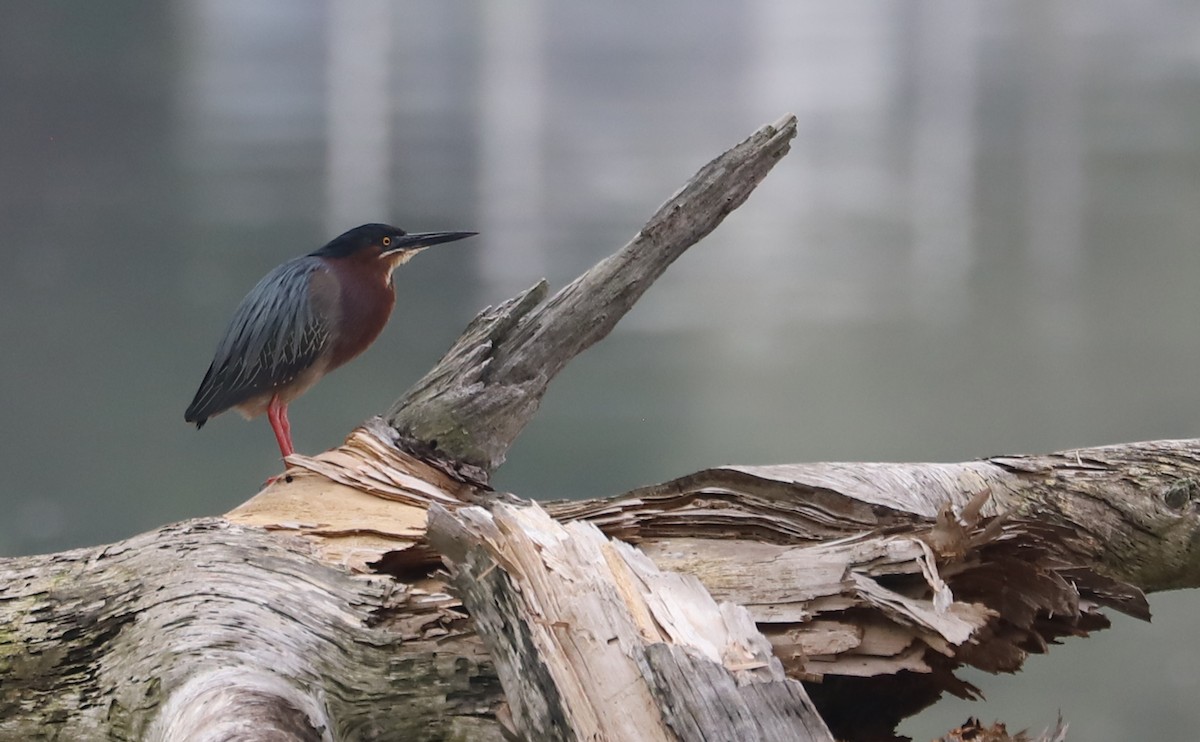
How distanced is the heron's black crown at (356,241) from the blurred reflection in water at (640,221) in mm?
823

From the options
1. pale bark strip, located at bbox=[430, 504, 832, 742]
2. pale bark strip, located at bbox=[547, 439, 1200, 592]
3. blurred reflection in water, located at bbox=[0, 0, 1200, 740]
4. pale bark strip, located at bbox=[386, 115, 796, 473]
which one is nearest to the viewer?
pale bark strip, located at bbox=[430, 504, 832, 742]

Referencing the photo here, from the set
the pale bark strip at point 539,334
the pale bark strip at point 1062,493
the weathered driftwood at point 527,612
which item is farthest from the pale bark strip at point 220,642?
the pale bark strip at point 539,334

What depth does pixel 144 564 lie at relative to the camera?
1017mm

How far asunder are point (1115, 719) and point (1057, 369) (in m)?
0.93

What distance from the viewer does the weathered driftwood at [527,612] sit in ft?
2.62

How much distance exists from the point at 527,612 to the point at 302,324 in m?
0.91

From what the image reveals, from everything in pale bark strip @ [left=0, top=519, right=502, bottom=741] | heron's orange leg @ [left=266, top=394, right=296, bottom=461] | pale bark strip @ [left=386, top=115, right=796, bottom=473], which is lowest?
pale bark strip @ [left=0, top=519, right=502, bottom=741]

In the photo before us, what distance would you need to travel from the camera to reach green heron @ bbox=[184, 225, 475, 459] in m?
1.60

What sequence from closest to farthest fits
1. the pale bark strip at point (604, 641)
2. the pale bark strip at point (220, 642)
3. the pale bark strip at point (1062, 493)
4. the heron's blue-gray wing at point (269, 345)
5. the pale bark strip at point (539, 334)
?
the pale bark strip at point (604, 641) → the pale bark strip at point (220, 642) → the pale bark strip at point (1062, 493) → the pale bark strip at point (539, 334) → the heron's blue-gray wing at point (269, 345)

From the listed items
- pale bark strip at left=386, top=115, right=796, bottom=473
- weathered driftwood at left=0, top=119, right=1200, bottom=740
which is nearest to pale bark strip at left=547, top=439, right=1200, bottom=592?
weathered driftwood at left=0, top=119, right=1200, bottom=740

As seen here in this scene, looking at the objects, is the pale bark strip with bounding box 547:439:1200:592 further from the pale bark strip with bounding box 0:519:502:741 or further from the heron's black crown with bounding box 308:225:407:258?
the heron's black crown with bounding box 308:225:407:258

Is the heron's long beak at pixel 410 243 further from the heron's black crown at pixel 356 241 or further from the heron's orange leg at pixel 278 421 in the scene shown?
the heron's orange leg at pixel 278 421

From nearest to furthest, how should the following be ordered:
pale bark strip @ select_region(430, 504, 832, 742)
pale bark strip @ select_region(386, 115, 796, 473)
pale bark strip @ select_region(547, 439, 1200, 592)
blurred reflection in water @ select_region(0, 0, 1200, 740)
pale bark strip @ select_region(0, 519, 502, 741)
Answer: pale bark strip @ select_region(430, 504, 832, 742) → pale bark strip @ select_region(0, 519, 502, 741) → pale bark strip @ select_region(547, 439, 1200, 592) → pale bark strip @ select_region(386, 115, 796, 473) → blurred reflection in water @ select_region(0, 0, 1200, 740)

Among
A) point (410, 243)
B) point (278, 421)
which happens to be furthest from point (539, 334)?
point (278, 421)
